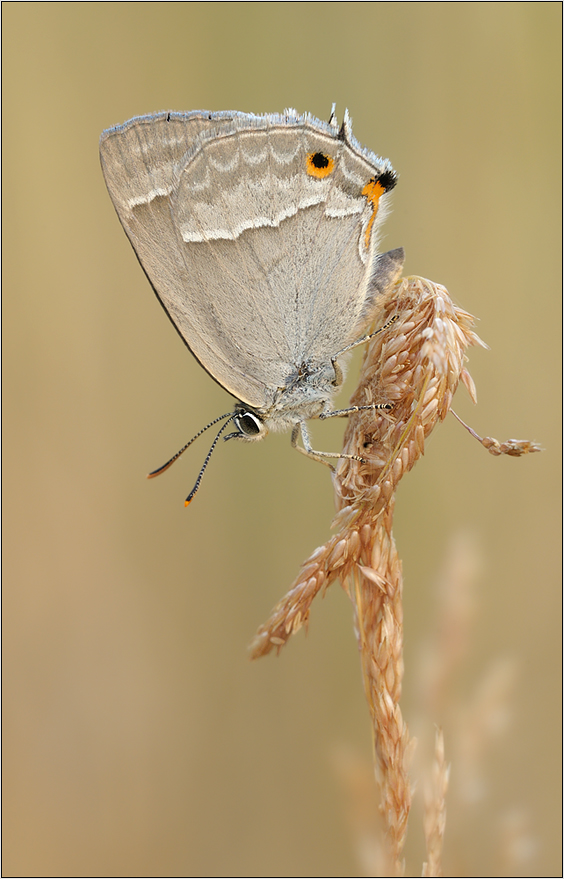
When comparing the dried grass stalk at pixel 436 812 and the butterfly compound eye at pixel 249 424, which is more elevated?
the butterfly compound eye at pixel 249 424

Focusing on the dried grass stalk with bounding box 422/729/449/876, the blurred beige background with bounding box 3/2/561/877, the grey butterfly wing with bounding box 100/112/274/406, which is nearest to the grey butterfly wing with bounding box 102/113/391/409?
the grey butterfly wing with bounding box 100/112/274/406

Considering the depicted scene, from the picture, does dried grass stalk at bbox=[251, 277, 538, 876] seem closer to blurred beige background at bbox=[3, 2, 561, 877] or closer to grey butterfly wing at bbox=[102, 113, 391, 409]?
grey butterfly wing at bbox=[102, 113, 391, 409]

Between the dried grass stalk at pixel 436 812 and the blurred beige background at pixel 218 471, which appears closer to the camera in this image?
the dried grass stalk at pixel 436 812

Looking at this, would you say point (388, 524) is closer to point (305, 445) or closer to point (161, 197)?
point (305, 445)

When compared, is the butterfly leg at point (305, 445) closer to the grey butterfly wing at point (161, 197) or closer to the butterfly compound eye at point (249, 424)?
the butterfly compound eye at point (249, 424)

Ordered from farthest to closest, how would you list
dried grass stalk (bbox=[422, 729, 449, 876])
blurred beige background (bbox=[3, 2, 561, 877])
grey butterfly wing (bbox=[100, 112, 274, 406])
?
1. blurred beige background (bbox=[3, 2, 561, 877])
2. grey butterfly wing (bbox=[100, 112, 274, 406])
3. dried grass stalk (bbox=[422, 729, 449, 876])

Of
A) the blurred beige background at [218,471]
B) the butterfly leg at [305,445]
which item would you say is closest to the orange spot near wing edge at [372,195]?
the blurred beige background at [218,471]

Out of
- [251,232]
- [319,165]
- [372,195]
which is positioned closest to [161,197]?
[251,232]
